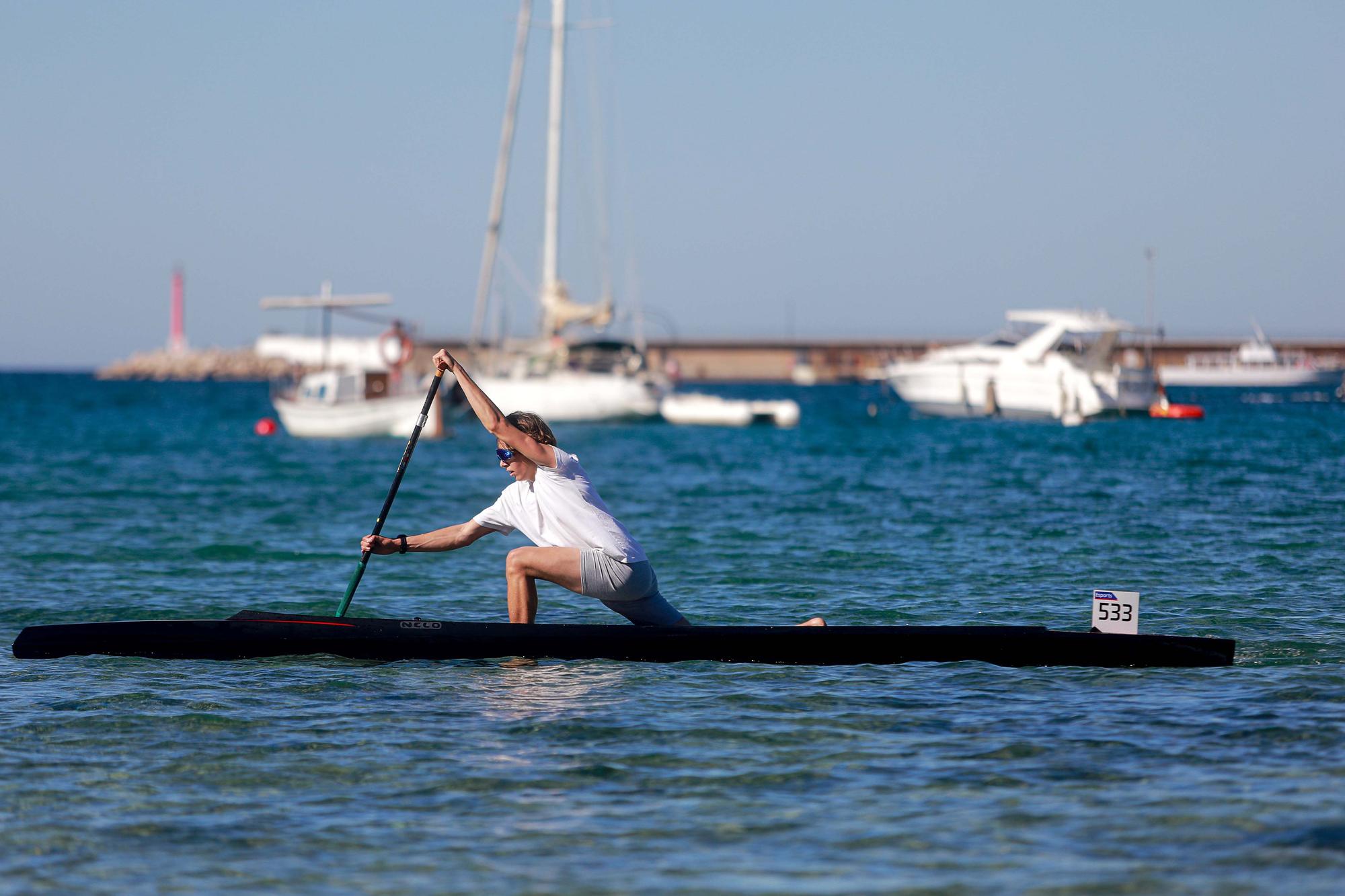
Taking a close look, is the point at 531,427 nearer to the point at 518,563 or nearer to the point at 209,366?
the point at 518,563

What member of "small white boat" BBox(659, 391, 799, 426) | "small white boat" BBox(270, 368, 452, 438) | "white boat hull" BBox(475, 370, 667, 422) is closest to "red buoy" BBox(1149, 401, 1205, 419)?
"small white boat" BBox(659, 391, 799, 426)

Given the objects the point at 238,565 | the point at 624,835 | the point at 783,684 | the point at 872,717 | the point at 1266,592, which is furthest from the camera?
the point at 238,565

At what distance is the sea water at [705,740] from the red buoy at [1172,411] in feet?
139

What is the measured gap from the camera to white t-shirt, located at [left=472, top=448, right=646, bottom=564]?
9.12 meters

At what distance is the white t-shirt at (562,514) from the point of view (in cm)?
912

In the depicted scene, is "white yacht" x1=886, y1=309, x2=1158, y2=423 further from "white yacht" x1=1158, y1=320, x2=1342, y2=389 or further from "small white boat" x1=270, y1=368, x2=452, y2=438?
"white yacht" x1=1158, y1=320, x2=1342, y2=389

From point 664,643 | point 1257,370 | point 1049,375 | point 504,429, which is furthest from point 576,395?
point 1257,370

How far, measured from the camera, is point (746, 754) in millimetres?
7680

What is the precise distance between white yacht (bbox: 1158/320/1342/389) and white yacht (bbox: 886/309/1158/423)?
2039 inches

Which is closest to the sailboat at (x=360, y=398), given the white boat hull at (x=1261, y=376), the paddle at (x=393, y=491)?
the paddle at (x=393, y=491)

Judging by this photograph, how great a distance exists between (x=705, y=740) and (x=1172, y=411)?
5566 centimetres

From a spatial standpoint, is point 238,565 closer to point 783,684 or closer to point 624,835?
point 783,684

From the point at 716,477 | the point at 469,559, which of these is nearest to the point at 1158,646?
the point at 469,559

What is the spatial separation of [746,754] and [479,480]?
24.3 metres
